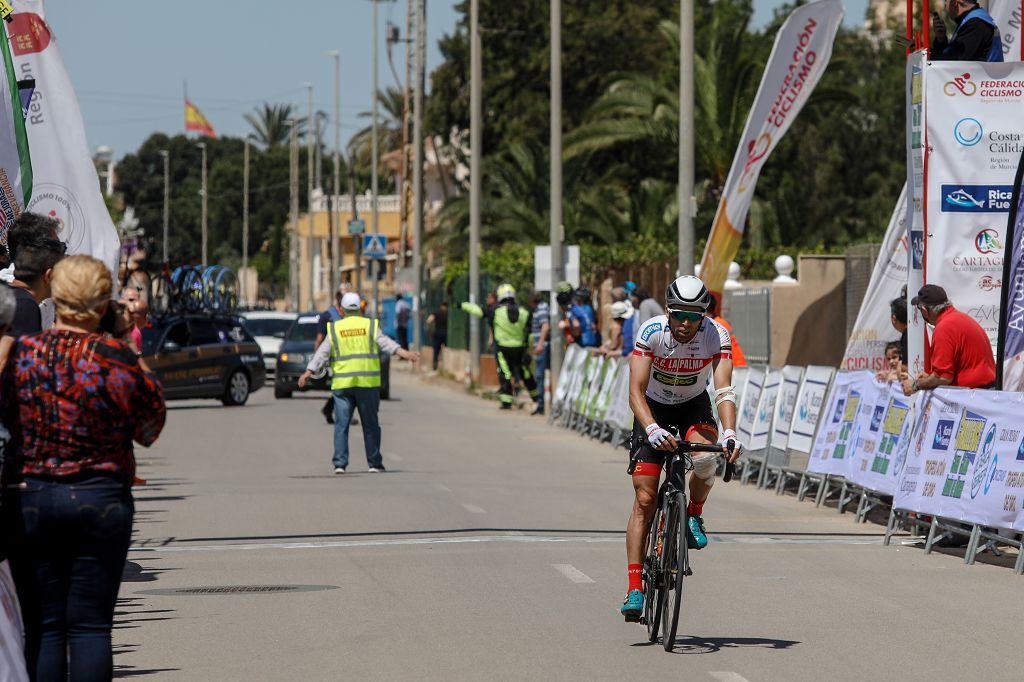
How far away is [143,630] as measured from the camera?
9547mm

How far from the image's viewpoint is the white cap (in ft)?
62.3

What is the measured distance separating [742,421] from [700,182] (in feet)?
84.4

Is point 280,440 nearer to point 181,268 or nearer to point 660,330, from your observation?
point 181,268

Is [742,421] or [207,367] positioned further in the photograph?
[207,367]

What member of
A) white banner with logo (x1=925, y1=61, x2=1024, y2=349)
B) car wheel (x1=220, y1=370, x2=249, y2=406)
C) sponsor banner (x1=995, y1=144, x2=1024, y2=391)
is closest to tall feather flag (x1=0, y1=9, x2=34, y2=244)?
sponsor banner (x1=995, y1=144, x2=1024, y2=391)

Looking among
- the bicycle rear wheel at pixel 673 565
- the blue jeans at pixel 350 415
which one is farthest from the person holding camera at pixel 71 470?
the blue jeans at pixel 350 415

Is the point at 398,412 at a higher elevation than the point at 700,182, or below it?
below

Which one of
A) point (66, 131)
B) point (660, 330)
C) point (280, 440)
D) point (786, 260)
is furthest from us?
point (786, 260)

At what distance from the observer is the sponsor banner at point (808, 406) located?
16.7m

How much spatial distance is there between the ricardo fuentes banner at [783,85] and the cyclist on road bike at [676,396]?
1178 centimetres

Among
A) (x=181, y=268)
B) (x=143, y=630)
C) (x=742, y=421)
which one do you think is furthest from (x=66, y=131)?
(x=181, y=268)

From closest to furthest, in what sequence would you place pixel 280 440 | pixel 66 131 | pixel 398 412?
1. pixel 66 131
2. pixel 280 440
3. pixel 398 412

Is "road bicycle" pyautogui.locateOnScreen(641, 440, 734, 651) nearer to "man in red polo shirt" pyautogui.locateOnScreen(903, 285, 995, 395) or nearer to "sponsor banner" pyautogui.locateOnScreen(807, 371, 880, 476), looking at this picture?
"man in red polo shirt" pyautogui.locateOnScreen(903, 285, 995, 395)

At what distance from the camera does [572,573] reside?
37.9 feet
